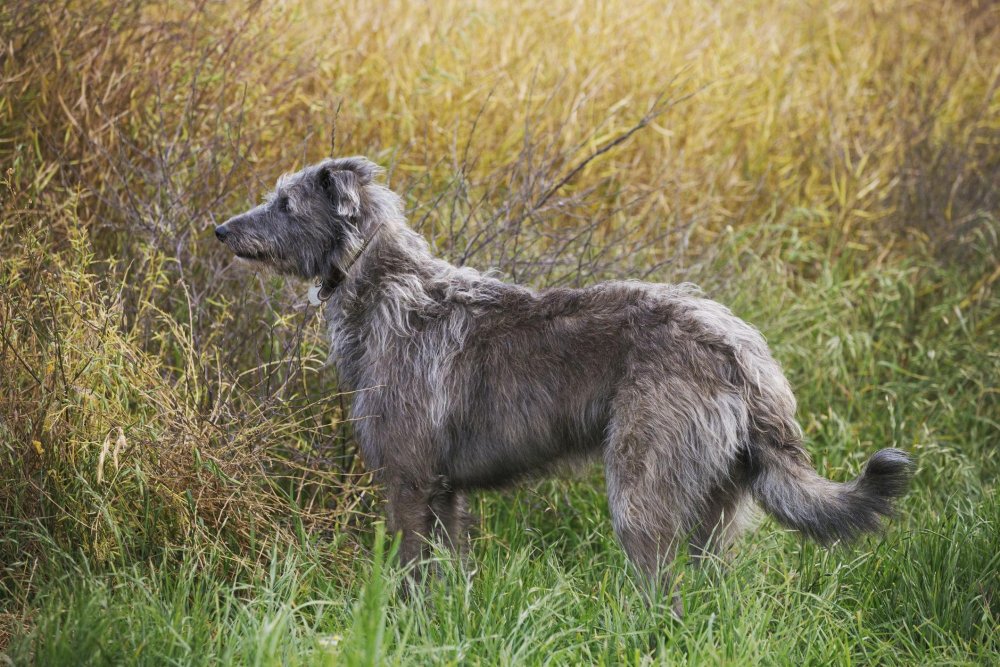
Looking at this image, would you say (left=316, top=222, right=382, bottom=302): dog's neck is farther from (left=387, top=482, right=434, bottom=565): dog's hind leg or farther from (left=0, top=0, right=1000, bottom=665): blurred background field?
(left=387, top=482, right=434, bottom=565): dog's hind leg

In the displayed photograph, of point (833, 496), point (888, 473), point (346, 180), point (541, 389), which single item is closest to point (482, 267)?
point (346, 180)

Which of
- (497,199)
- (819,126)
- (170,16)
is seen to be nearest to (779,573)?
(497,199)

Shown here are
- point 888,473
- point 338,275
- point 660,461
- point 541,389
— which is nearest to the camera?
point 888,473

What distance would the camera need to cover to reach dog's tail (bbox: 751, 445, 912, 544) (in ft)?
11.6

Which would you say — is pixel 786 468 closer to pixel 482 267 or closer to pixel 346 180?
pixel 346 180

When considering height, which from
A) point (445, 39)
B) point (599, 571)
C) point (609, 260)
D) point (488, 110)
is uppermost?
point (445, 39)

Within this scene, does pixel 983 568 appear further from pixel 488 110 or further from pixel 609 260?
pixel 488 110

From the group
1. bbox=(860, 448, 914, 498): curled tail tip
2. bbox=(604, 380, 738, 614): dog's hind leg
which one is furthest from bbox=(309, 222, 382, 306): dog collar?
bbox=(860, 448, 914, 498): curled tail tip

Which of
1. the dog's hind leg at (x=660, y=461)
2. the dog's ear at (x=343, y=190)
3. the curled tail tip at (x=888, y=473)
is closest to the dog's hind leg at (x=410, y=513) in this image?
the dog's hind leg at (x=660, y=461)

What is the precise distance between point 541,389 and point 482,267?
1.63 metres

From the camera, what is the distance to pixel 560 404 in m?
3.91

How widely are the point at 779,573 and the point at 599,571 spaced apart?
770 mm

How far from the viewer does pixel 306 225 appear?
435cm

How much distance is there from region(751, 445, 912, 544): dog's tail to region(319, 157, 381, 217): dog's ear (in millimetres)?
2025
